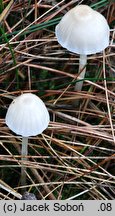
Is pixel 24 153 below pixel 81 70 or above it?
below

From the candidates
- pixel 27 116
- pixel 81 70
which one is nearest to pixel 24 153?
pixel 27 116

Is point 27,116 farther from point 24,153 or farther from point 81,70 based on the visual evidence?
point 81,70

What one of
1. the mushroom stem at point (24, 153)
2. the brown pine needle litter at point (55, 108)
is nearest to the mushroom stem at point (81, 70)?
the brown pine needle litter at point (55, 108)

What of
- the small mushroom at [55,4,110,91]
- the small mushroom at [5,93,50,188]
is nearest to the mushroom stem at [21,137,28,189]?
the small mushroom at [5,93,50,188]

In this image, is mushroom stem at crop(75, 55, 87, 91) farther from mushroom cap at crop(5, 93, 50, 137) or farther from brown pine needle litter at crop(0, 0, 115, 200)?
mushroom cap at crop(5, 93, 50, 137)

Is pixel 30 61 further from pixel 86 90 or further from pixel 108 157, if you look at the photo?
pixel 108 157

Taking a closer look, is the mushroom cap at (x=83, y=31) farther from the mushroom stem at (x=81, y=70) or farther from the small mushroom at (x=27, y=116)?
the small mushroom at (x=27, y=116)
